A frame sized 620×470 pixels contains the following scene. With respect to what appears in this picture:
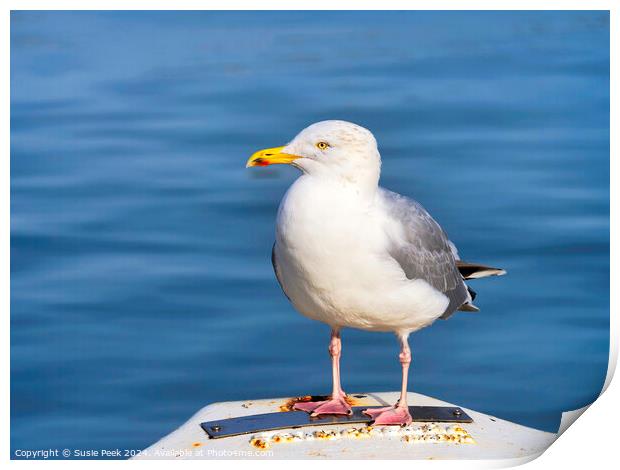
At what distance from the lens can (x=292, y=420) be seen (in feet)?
15.0

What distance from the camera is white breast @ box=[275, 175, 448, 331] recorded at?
4.19m

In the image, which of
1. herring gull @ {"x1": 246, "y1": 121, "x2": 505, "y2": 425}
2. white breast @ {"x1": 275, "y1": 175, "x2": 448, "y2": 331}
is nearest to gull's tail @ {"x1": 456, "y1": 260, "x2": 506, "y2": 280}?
herring gull @ {"x1": 246, "y1": 121, "x2": 505, "y2": 425}

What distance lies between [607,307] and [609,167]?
50cm

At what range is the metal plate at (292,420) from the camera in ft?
14.9

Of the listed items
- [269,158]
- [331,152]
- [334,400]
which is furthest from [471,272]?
[269,158]

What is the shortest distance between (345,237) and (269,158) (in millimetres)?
355

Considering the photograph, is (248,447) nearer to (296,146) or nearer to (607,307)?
(296,146)

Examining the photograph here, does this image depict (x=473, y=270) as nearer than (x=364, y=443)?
No

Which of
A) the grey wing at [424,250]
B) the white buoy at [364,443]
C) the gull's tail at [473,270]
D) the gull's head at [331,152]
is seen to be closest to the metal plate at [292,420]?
the white buoy at [364,443]

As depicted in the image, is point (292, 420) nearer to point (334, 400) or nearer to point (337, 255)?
point (334, 400)

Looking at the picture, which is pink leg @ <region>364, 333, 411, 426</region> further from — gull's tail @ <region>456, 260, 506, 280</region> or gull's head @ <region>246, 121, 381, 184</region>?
gull's head @ <region>246, 121, 381, 184</region>

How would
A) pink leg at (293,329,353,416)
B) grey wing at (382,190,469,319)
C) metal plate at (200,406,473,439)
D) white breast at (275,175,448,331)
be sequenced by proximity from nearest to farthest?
white breast at (275,175,448,331) < grey wing at (382,190,469,319) < metal plate at (200,406,473,439) < pink leg at (293,329,353,416)

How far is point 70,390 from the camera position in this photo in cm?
468

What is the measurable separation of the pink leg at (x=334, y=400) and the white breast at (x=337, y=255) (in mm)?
356
